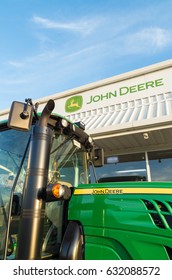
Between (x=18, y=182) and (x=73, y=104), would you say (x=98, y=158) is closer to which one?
(x=18, y=182)

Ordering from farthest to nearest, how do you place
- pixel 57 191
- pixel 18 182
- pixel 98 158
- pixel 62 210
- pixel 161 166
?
pixel 161 166, pixel 98 158, pixel 62 210, pixel 18 182, pixel 57 191

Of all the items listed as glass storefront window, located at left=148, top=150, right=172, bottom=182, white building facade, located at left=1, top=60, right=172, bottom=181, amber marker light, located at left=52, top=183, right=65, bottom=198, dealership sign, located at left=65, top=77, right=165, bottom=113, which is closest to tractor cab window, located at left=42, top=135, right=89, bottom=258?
amber marker light, located at left=52, top=183, right=65, bottom=198

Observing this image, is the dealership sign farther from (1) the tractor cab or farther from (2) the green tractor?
(2) the green tractor

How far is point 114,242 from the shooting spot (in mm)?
1855

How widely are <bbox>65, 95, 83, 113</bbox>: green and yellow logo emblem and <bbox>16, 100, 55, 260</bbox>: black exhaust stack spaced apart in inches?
253

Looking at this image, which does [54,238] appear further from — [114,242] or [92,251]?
[114,242]

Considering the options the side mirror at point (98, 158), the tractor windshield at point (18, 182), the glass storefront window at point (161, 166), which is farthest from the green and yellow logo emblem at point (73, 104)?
the tractor windshield at point (18, 182)

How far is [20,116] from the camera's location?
1866mm

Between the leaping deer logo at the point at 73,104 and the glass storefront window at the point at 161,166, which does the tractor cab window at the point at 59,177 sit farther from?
the leaping deer logo at the point at 73,104

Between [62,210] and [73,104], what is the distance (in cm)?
670

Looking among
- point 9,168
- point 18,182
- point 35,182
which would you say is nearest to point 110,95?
point 9,168

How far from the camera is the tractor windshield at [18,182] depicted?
2.01 m

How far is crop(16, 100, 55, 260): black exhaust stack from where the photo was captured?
1.71 m
